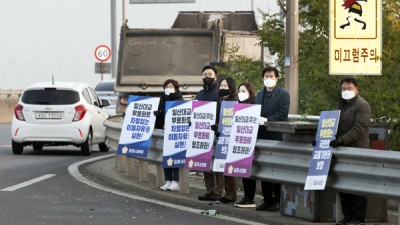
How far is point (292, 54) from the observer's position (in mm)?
23281

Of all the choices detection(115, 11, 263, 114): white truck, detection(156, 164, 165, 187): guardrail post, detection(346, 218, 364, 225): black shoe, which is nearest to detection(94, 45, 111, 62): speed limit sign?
detection(115, 11, 263, 114): white truck

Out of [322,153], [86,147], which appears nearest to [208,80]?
[322,153]

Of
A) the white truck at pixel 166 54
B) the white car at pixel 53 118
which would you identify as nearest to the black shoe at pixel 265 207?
the white car at pixel 53 118

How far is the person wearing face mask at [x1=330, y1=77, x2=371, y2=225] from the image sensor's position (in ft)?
44.2

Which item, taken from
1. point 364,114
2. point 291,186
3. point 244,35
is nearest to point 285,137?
point 291,186

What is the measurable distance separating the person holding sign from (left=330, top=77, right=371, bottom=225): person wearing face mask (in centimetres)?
306

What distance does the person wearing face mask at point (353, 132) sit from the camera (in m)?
13.5

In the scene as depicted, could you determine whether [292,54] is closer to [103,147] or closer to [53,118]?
[53,118]

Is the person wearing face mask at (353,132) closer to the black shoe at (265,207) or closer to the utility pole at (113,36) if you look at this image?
the black shoe at (265,207)

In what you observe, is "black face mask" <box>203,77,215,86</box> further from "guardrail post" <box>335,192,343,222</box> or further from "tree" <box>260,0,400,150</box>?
"guardrail post" <box>335,192,343,222</box>

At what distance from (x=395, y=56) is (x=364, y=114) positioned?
617cm

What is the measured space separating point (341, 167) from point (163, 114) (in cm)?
629

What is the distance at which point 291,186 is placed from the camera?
1471 centimetres

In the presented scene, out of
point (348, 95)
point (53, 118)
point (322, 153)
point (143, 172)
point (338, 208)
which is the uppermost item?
point (348, 95)
